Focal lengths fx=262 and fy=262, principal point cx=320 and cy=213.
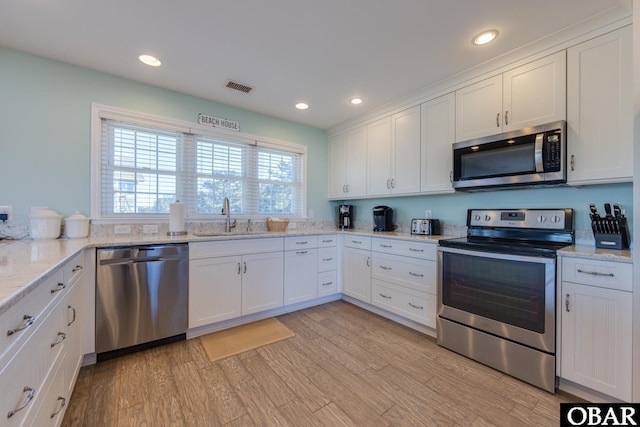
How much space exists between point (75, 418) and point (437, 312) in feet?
8.42

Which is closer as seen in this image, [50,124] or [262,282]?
[50,124]

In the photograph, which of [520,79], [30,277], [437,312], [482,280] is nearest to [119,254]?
[30,277]

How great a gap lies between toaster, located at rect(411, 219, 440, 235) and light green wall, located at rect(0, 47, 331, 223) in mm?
3072

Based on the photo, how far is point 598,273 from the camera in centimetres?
155

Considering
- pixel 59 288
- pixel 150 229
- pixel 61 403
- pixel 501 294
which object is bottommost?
pixel 61 403

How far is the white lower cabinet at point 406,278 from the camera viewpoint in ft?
7.95

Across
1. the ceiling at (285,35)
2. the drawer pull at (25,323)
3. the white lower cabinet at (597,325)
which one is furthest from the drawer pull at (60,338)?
the white lower cabinet at (597,325)

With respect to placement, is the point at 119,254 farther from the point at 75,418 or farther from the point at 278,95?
the point at 278,95

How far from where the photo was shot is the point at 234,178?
3.31 m

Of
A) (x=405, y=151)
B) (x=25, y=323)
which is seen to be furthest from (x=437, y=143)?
→ (x=25, y=323)

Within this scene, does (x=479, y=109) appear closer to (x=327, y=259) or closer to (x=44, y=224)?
(x=327, y=259)

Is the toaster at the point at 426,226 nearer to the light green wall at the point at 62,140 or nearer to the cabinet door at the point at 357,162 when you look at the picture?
the light green wall at the point at 62,140

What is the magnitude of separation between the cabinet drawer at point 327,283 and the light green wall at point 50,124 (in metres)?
2.47

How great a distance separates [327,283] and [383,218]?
1094mm
